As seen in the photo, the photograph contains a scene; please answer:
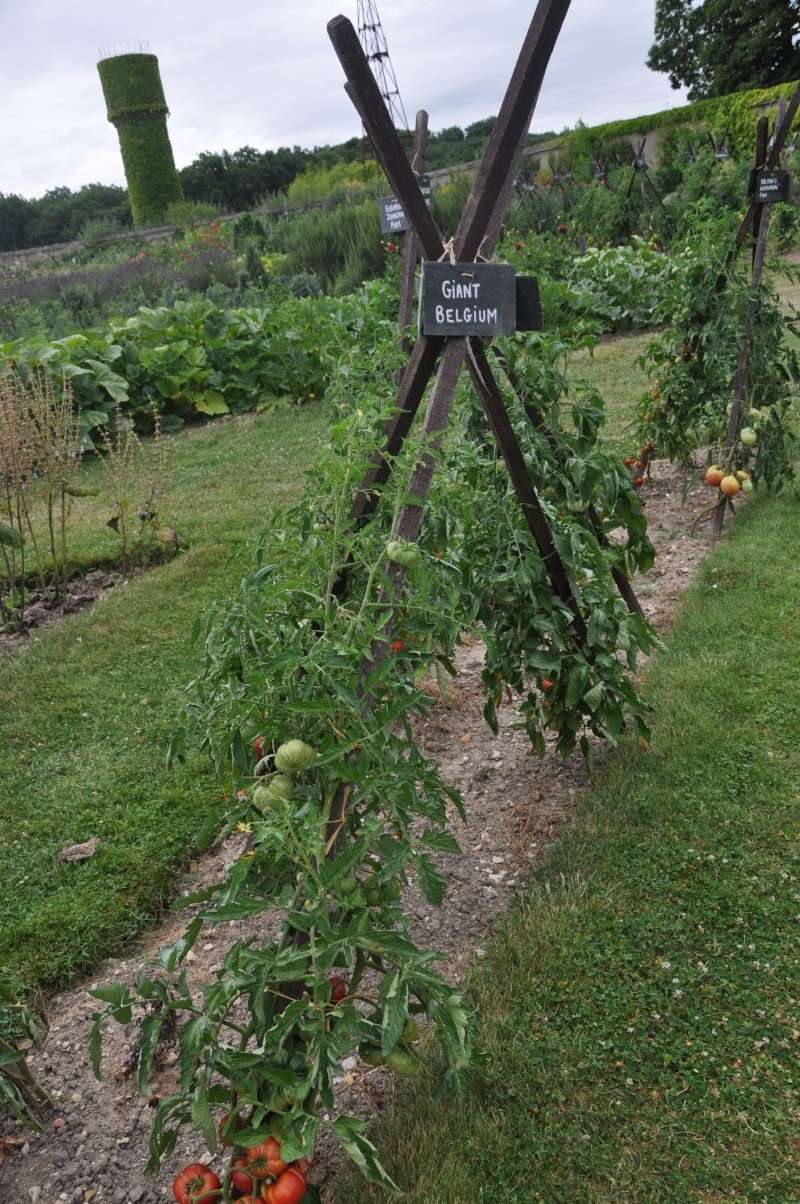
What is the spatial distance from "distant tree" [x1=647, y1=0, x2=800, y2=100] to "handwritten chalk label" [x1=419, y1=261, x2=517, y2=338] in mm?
27415

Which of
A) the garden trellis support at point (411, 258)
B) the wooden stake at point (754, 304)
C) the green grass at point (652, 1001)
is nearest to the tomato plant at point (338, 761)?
the green grass at point (652, 1001)

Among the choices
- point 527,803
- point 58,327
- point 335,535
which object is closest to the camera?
point 335,535

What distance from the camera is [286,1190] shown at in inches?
54.4

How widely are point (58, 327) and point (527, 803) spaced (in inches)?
359

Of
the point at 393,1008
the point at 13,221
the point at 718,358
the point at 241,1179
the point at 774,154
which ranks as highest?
the point at 13,221

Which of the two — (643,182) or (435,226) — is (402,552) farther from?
(643,182)

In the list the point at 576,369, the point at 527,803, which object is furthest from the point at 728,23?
the point at 527,803

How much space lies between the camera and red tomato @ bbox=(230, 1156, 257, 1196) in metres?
1.41

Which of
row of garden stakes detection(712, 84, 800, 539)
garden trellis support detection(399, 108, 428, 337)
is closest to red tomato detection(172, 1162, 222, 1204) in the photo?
garden trellis support detection(399, 108, 428, 337)

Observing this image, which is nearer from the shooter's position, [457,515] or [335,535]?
[335,535]

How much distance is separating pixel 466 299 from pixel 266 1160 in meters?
1.63

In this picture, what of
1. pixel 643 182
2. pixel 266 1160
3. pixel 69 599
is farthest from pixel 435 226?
pixel 643 182

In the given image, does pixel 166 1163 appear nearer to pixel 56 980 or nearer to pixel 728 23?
pixel 56 980

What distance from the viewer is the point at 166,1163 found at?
1.85m
